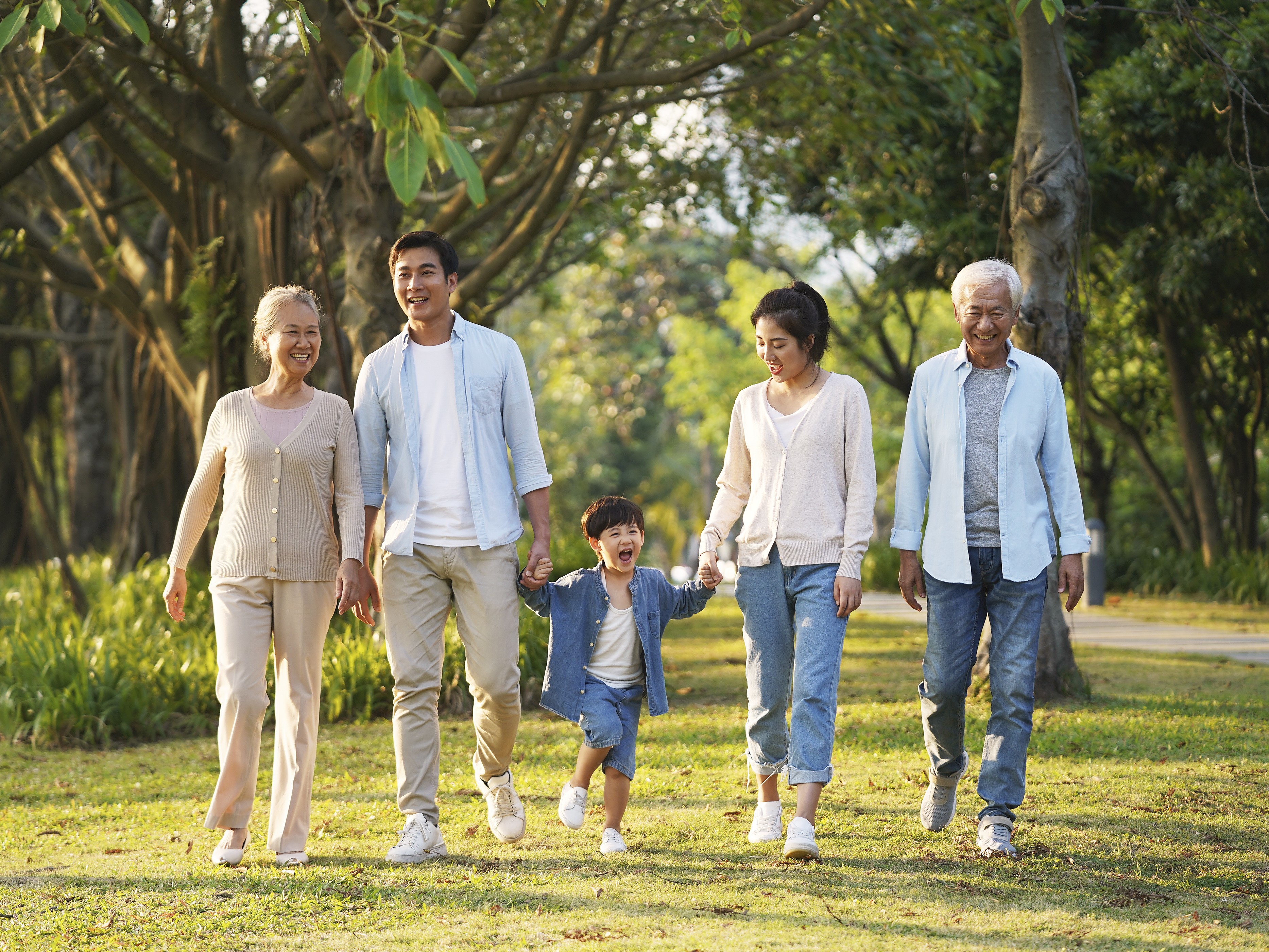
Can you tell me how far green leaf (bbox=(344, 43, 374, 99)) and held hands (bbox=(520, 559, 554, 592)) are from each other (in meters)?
1.89

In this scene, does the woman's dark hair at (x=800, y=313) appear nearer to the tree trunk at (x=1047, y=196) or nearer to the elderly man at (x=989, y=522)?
the elderly man at (x=989, y=522)

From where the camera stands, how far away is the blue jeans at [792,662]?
4.32 m

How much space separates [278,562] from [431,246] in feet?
3.94

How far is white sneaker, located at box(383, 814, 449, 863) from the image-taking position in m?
4.39

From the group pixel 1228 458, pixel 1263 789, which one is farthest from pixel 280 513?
pixel 1228 458

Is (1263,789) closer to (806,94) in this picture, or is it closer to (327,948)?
(327,948)

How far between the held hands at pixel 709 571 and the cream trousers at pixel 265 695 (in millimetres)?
1325

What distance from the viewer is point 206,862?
4.54 m

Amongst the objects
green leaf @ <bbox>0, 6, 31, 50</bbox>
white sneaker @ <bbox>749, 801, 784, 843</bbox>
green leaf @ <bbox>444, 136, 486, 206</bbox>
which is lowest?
white sneaker @ <bbox>749, 801, 784, 843</bbox>

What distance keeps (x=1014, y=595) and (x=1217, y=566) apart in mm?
12543

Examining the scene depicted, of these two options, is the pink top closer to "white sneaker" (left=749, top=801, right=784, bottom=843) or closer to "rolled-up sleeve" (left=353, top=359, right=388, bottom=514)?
"rolled-up sleeve" (left=353, top=359, right=388, bottom=514)

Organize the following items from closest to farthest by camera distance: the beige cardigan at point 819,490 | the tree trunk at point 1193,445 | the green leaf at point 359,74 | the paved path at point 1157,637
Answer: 1. the green leaf at point 359,74
2. the beige cardigan at point 819,490
3. the paved path at point 1157,637
4. the tree trunk at point 1193,445

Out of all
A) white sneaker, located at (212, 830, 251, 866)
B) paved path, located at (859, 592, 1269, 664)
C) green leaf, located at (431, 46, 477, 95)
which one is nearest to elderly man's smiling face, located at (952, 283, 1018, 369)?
green leaf, located at (431, 46, 477, 95)

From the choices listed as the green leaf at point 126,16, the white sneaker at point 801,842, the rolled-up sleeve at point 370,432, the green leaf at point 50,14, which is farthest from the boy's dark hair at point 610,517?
the green leaf at point 50,14
